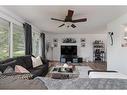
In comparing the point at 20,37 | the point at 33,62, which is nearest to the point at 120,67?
the point at 33,62

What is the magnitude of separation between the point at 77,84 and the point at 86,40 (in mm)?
10989

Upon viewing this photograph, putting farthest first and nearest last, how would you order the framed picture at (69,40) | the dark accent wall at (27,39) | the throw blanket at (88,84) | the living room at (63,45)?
the framed picture at (69,40), the dark accent wall at (27,39), the living room at (63,45), the throw blanket at (88,84)

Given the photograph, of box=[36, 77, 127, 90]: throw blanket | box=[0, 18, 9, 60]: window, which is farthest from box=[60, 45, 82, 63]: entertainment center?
box=[36, 77, 127, 90]: throw blanket

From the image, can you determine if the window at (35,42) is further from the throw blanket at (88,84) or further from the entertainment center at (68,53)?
the throw blanket at (88,84)

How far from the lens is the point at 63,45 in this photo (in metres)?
12.4

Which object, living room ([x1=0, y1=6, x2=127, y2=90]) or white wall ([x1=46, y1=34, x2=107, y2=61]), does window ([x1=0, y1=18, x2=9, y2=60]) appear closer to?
living room ([x1=0, y1=6, x2=127, y2=90])

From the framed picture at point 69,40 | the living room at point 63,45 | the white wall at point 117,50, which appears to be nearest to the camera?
the living room at point 63,45

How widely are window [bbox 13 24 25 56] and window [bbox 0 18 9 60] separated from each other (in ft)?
2.08

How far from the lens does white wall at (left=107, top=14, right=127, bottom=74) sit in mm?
5584

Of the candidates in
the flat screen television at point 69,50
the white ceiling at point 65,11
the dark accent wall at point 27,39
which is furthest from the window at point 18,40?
the flat screen television at point 69,50

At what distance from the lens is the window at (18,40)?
6.02 m

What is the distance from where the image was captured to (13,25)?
231 inches
